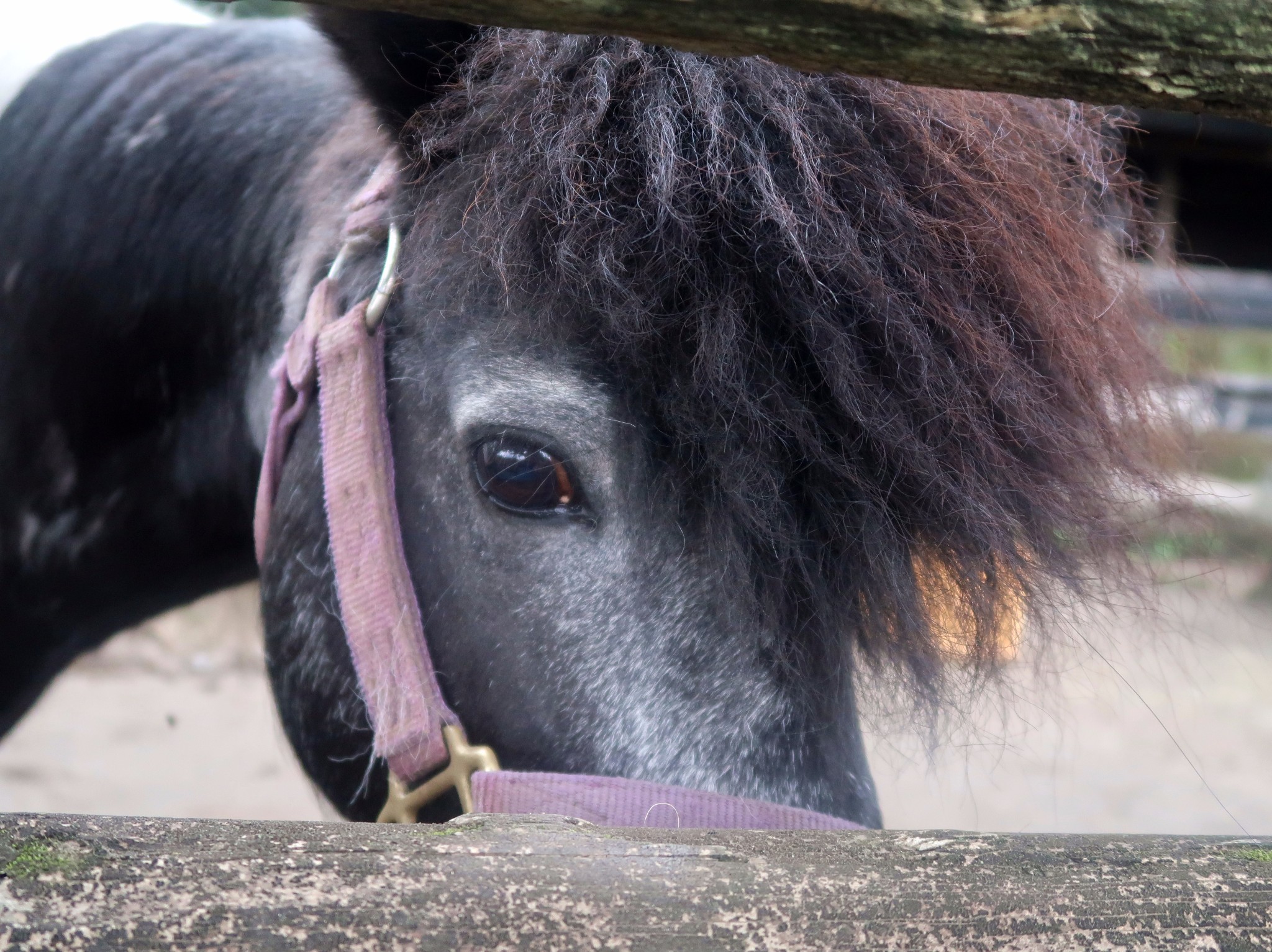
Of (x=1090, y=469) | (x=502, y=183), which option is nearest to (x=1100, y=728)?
(x=1090, y=469)

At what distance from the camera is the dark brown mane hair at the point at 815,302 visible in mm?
737

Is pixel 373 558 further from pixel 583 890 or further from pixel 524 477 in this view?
pixel 583 890

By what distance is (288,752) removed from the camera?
2.96 m

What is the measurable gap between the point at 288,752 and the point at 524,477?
8.17ft

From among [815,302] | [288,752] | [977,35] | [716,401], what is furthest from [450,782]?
[288,752]

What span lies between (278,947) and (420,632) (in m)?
0.54

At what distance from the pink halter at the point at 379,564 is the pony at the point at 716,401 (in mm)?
19

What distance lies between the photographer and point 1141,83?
38cm

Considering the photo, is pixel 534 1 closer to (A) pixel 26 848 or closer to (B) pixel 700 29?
(B) pixel 700 29

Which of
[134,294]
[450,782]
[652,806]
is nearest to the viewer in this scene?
[652,806]

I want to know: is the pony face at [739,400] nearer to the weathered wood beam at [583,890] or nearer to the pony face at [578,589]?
the pony face at [578,589]

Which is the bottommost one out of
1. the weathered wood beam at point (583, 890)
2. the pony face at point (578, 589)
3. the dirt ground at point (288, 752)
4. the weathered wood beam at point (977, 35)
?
the dirt ground at point (288, 752)

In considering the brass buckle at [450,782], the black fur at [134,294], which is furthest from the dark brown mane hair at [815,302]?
the black fur at [134,294]

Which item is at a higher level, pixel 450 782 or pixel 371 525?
pixel 371 525
